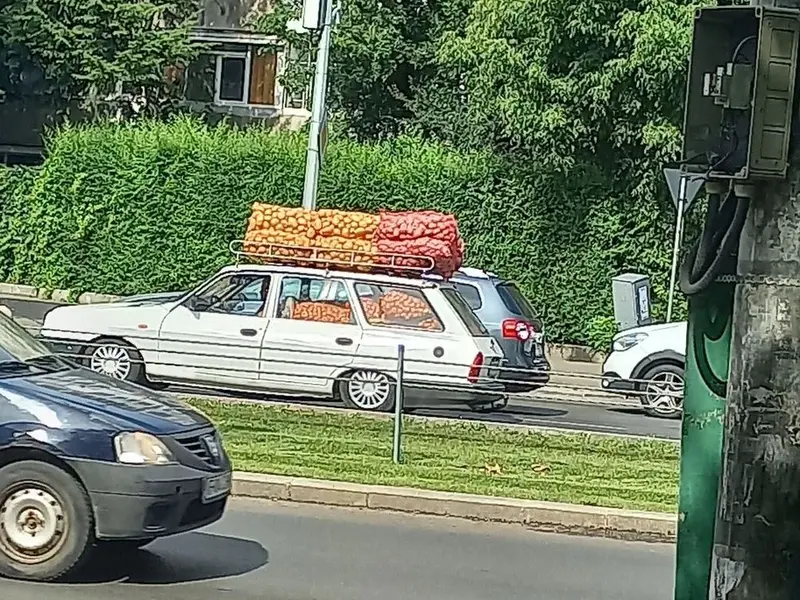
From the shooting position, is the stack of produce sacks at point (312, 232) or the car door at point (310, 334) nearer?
the car door at point (310, 334)

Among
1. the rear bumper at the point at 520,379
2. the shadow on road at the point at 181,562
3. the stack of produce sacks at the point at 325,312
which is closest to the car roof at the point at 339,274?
the stack of produce sacks at the point at 325,312

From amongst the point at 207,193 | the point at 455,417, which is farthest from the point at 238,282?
the point at 207,193

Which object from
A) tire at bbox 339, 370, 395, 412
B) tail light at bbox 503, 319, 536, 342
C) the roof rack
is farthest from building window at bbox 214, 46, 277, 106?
tire at bbox 339, 370, 395, 412

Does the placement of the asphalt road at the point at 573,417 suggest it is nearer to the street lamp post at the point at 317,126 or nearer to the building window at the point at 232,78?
the street lamp post at the point at 317,126

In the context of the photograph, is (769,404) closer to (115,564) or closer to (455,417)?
(115,564)

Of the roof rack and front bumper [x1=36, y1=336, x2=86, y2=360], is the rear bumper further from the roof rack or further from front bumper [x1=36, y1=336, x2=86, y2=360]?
front bumper [x1=36, y1=336, x2=86, y2=360]

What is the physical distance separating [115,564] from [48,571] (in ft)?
1.97

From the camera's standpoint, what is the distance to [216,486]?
8.02 metres

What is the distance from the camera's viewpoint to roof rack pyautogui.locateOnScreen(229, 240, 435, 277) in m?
16.1

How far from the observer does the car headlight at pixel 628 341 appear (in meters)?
18.4

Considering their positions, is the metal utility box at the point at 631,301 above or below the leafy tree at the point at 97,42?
below

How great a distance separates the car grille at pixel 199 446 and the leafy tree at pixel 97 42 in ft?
88.0

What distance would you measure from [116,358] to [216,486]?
334 inches

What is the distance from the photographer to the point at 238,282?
53.8 ft
